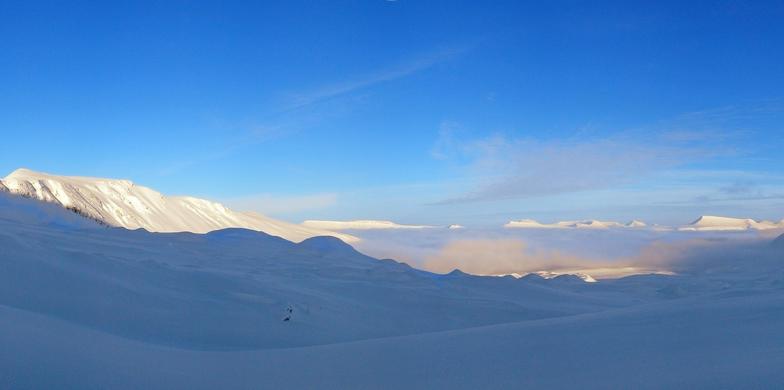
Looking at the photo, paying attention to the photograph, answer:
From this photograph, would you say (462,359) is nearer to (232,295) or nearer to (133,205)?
(232,295)

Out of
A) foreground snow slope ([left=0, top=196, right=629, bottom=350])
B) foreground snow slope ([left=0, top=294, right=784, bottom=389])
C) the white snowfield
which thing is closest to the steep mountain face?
foreground snow slope ([left=0, top=196, right=629, bottom=350])

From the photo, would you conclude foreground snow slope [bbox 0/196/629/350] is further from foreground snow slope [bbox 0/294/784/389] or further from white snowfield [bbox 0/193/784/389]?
foreground snow slope [bbox 0/294/784/389]

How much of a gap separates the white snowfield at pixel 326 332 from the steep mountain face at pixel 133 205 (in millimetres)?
36666

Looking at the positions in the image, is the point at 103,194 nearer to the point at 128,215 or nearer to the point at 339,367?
the point at 128,215

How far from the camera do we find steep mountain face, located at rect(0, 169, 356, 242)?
5153 cm

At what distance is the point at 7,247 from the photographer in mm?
9023

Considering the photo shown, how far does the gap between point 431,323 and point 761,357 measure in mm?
7367

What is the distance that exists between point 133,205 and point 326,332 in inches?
2275

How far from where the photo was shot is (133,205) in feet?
200

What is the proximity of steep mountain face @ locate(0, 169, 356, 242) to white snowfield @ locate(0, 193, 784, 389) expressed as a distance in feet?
120

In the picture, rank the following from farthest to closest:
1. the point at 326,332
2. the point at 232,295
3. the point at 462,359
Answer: the point at 232,295
the point at 326,332
the point at 462,359

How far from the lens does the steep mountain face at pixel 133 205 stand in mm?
51531

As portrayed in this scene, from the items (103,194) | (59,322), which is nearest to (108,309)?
(59,322)

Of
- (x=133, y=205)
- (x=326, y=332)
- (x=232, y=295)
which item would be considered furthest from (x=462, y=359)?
(x=133, y=205)
